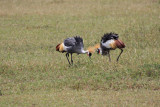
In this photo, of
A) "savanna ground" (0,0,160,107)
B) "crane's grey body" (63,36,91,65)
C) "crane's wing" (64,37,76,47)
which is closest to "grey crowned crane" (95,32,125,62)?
"savanna ground" (0,0,160,107)

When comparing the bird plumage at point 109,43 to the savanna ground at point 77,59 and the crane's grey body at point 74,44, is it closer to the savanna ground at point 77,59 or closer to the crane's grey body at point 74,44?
the savanna ground at point 77,59

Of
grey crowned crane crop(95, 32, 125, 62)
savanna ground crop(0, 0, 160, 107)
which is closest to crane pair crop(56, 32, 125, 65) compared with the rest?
grey crowned crane crop(95, 32, 125, 62)

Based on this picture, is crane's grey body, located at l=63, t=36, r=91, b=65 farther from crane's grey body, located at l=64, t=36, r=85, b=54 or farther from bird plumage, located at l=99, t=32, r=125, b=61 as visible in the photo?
bird plumage, located at l=99, t=32, r=125, b=61

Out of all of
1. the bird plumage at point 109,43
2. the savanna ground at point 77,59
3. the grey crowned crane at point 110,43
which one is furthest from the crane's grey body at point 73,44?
the grey crowned crane at point 110,43

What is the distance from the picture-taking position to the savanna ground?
6.76 metres

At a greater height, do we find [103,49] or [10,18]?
[10,18]

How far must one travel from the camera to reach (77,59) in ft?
32.4

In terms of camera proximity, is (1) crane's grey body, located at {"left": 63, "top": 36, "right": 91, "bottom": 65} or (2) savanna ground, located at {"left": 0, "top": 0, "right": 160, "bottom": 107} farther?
(1) crane's grey body, located at {"left": 63, "top": 36, "right": 91, "bottom": 65}

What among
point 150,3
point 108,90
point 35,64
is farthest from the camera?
point 150,3

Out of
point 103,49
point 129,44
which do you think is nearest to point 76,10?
point 129,44

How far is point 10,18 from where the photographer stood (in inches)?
615

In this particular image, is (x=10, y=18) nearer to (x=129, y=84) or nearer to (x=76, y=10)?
(x=76, y=10)

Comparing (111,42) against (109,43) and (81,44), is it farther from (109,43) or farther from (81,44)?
(81,44)

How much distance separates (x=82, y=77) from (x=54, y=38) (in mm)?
4760
